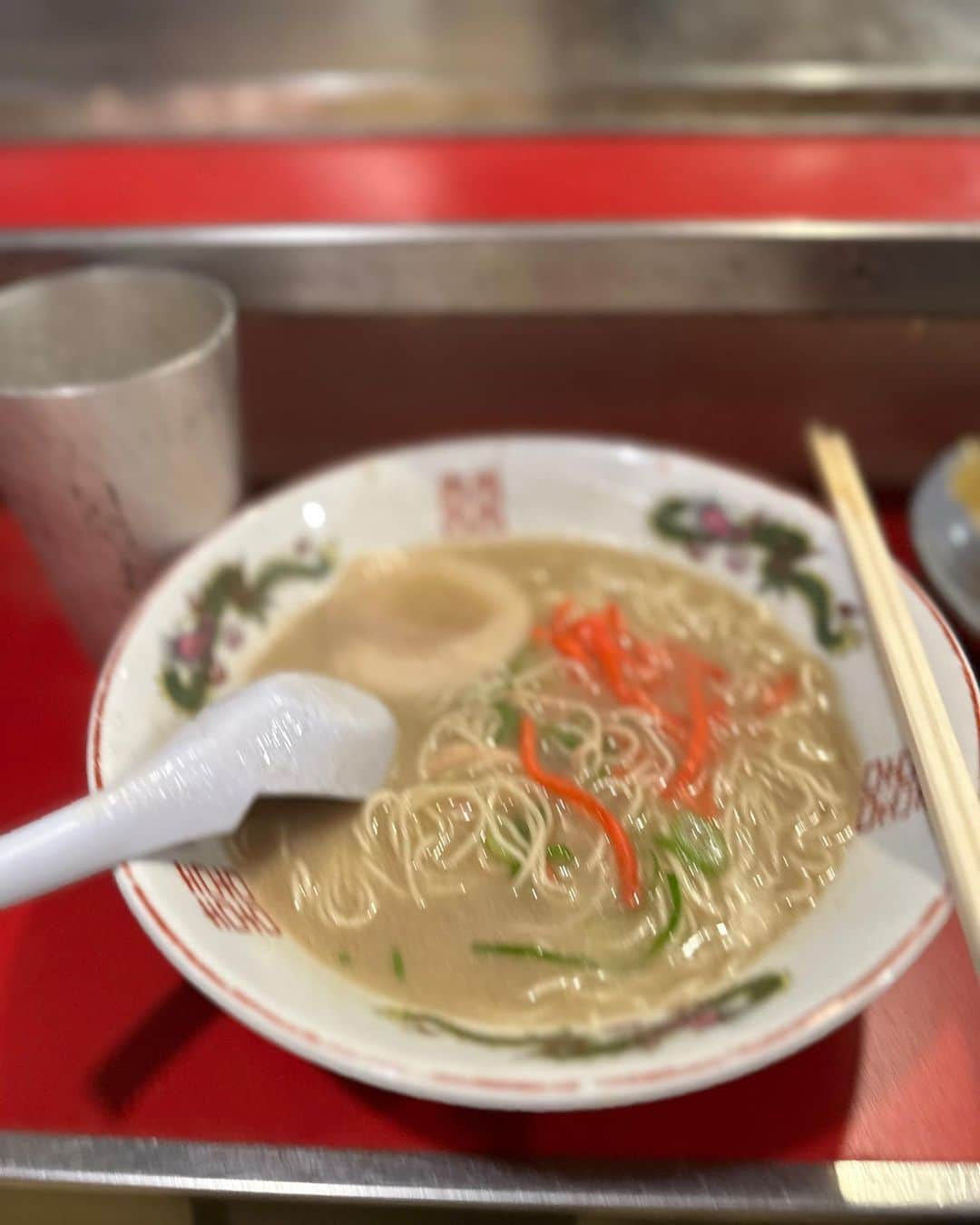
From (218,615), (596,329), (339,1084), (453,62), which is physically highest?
(453,62)

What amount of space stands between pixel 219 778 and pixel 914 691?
Answer: 2.05 feet

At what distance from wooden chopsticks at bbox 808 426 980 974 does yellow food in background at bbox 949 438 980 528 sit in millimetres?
131

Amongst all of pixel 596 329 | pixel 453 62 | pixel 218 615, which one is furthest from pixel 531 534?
pixel 453 62

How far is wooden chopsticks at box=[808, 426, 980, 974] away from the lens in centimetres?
71

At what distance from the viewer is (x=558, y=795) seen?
3.04ft

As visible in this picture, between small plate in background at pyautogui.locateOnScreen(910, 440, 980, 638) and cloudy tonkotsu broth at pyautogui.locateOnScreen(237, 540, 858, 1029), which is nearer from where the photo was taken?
cloudy tonkotsu broth at pyautogui.locateOnScreen(237, 540, 858, 1029)

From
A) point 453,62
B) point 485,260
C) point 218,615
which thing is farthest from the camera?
point 453,62

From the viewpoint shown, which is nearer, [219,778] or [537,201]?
[219,778]

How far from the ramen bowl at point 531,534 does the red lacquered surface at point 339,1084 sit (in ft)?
0.34

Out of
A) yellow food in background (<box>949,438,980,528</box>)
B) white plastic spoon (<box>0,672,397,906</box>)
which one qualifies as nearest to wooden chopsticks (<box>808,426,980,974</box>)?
yellow food in background (<box>949,438,980,528</box>)

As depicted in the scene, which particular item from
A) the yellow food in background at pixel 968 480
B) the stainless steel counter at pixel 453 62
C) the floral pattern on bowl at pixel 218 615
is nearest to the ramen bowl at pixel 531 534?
→ the floral pattern on bowl at pixel 218 615

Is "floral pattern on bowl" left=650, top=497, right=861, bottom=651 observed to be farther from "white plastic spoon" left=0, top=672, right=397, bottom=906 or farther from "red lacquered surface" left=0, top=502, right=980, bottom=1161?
"white plastic spoon" left=0, top=672, right=397, bottom=906

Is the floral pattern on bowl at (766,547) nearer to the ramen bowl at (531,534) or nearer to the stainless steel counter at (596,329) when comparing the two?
the ramen bowl at (531,534)

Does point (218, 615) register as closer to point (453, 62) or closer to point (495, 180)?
point (495, 180)
